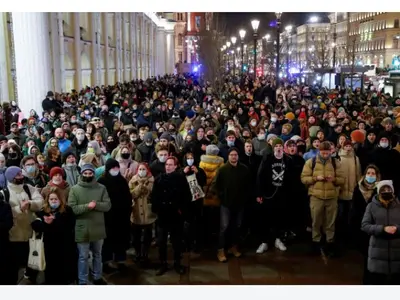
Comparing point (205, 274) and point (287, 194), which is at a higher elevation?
point (287, 194)

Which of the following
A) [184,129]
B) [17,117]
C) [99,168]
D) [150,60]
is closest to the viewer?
[99,168]

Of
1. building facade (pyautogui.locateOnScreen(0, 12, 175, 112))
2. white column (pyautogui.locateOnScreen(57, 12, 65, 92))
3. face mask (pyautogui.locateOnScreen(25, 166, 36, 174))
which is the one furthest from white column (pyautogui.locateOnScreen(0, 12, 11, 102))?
face mask (pyautogui.locateOnScreen(25, 166, 36, 174))

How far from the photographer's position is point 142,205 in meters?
8.04

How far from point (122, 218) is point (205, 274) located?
1.49 meters

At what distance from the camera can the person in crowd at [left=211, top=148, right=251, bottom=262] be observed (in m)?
8.25

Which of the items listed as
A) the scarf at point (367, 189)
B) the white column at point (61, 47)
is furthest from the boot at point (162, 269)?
the white column at point (61, 47)

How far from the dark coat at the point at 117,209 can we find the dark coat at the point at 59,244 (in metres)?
0.78

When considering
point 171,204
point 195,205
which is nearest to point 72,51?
point 195,205

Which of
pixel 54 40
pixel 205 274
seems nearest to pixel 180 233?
pixel 205 274

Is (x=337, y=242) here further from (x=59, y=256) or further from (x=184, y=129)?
(x=184, y=129)

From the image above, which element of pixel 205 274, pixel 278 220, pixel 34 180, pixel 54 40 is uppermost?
pixel 54 40

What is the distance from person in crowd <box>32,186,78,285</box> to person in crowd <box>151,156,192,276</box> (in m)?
1.31

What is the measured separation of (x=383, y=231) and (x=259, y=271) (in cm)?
222

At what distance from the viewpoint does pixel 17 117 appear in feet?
59.2
